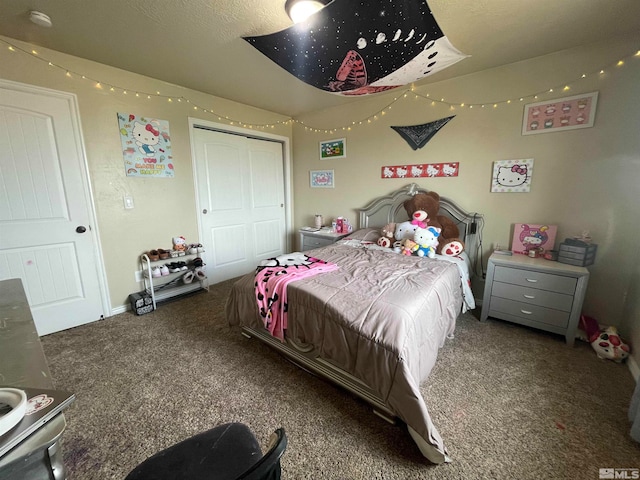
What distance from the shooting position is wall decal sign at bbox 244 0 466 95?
1509 mm

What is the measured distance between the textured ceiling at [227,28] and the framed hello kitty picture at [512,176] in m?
0.90

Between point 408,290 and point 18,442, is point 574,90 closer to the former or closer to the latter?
point 408,290

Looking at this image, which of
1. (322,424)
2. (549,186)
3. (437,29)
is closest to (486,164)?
(549,186)

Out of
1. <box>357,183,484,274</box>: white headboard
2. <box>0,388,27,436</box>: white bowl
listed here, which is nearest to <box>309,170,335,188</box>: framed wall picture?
<box>357,183,484,274</box>: white headboard

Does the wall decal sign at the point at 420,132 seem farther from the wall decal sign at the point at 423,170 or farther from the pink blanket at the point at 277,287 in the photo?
the pink blanket at the point at 277,287

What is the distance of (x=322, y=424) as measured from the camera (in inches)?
56.9

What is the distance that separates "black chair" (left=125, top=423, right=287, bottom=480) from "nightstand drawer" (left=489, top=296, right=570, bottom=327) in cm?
A: 236

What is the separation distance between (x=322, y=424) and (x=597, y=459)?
4.35 feet

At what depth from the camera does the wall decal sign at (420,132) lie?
2847mm

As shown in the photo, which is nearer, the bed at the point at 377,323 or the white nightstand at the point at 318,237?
the bed at the point at 377,323

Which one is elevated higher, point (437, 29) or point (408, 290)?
point (437, 29)

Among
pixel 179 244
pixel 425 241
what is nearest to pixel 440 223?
pixel 425 241

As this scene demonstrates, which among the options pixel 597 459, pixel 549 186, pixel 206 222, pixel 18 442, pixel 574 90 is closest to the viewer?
pixel 18 442

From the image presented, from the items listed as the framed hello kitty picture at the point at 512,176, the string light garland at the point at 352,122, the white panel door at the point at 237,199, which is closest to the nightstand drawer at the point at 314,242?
the white panel door at the point at 237,199
